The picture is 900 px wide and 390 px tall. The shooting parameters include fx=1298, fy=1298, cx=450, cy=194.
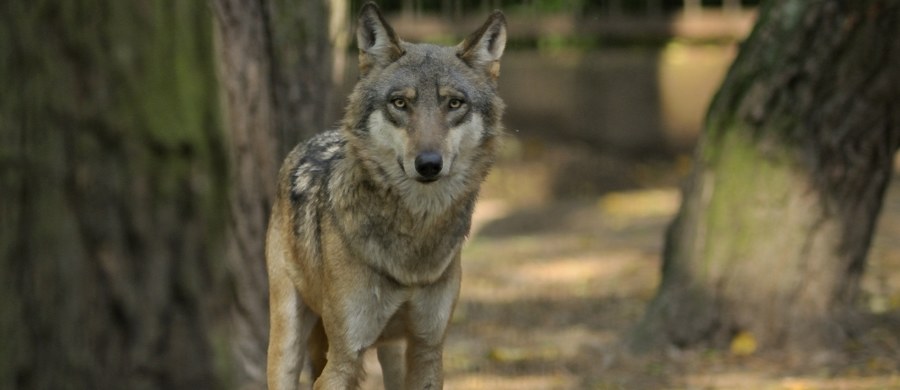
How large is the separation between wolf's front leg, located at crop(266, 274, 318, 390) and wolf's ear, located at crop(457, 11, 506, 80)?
124cm

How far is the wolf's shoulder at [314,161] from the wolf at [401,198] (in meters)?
0.06

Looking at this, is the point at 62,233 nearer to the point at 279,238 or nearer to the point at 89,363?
the point at 89,363

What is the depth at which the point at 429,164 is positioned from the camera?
482cm

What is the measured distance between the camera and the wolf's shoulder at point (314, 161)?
215 inches

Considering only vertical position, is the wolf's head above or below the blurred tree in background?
below

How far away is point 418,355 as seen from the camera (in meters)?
5.25

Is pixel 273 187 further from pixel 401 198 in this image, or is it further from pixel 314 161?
pixel 401 198

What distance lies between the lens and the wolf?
5020 millimetres

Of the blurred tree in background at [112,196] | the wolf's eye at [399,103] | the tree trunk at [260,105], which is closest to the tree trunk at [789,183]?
the tree trunk at [260,105]

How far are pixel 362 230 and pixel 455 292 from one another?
1.58 ft

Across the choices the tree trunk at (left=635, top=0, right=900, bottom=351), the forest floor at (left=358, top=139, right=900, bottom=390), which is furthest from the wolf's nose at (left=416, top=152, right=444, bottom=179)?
the tree trunk at (left=635, top=0, right=900, bottom=351)

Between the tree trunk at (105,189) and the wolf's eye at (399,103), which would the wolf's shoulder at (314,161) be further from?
the tree trunk at (105,189)

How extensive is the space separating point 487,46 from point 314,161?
927mm

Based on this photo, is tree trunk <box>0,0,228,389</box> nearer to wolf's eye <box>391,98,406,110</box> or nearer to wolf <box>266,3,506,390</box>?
wolf <box>266,3,506,390</box>
